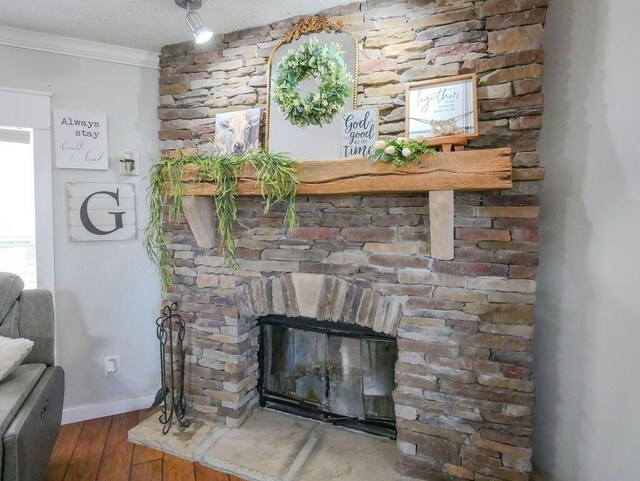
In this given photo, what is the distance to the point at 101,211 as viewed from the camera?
224 cm

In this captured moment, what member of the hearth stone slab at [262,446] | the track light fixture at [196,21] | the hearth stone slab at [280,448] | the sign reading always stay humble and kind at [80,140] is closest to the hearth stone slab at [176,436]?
A: the hearth stone slab at [280,448]

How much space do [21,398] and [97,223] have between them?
109 centimetres

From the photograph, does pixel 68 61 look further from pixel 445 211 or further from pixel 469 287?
pixel 469 287

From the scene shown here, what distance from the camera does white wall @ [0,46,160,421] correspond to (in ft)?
7.08

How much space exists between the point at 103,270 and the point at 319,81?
5.76 ft

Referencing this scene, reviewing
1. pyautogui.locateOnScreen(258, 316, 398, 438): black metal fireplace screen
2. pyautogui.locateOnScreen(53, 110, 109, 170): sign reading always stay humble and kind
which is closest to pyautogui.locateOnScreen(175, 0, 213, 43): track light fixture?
pyautogui.locateOnScreen(53, 110, 109, 170): sign reading always stay humble and kind

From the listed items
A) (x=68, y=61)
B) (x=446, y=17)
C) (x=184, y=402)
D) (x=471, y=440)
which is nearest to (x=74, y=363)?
(x=184, y=402)

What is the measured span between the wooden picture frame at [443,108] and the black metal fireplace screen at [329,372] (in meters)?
1.09

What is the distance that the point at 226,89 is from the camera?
207 cm

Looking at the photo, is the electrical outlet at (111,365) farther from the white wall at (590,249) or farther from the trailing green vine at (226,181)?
the white wall at (590,249)

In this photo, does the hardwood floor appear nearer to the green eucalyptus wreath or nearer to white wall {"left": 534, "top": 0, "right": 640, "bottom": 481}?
white wall {"left": 534, "top": 0, "right": 640, "bottom": 481}

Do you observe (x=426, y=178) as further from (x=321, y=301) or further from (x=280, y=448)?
(x=280, y=448)

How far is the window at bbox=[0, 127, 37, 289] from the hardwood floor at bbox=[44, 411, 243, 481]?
3.11 ft

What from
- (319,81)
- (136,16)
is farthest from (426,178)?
(136,16)
